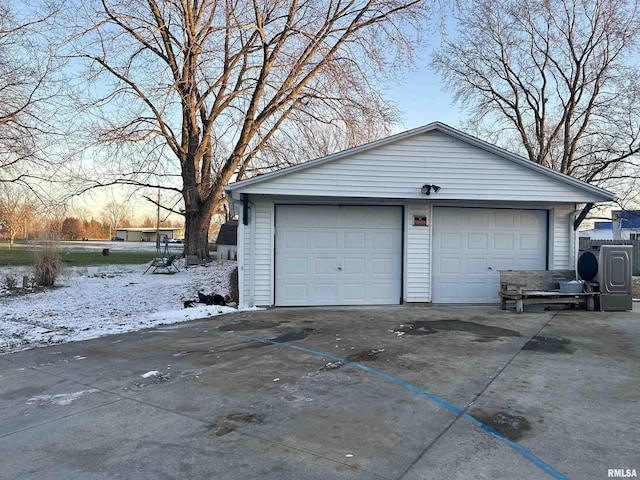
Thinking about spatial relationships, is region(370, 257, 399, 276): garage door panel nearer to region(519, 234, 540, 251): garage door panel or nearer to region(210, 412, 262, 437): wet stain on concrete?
region(519, 234, 540, 251): garage door panel

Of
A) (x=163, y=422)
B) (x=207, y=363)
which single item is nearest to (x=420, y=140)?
(x=207, y=363)

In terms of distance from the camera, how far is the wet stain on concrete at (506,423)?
3660mm

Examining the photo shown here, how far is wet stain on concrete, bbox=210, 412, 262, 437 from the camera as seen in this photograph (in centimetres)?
367

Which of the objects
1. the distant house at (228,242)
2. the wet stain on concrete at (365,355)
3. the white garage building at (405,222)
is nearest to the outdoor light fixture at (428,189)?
the white garage building at (405,222)

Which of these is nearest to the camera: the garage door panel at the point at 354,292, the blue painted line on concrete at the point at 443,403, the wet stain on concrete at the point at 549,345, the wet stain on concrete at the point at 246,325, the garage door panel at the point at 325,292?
the blue painted line on concrete at the point at 443,403

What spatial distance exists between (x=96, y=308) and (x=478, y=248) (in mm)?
9170

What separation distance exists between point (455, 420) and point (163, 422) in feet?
8.19

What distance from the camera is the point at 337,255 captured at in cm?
1041

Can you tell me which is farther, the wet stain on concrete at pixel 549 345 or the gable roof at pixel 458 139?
the gable roof at pixel 458 139

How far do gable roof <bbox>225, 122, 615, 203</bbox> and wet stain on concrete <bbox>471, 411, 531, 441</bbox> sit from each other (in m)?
6.58

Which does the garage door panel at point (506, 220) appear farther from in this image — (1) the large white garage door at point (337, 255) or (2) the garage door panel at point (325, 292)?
(2) the garage door panel at point (325, 292)

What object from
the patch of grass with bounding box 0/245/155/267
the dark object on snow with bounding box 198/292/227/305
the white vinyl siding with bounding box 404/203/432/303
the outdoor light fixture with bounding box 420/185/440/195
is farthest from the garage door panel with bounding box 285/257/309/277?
the patch of grass with bounding box 0/245/155/267

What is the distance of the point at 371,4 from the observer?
18.3 metres

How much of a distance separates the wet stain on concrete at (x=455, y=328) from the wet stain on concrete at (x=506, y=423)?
11.4ft
